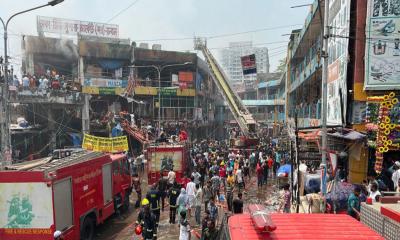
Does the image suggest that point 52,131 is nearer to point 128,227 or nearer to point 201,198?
point 128,227

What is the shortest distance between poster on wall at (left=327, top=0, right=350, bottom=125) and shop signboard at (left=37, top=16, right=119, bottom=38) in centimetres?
3542

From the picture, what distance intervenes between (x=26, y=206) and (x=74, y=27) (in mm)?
41607

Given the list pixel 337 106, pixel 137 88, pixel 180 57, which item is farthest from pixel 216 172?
pixel 180 57

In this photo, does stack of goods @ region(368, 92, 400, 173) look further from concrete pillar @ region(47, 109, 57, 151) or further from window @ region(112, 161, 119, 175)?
concrete pillar @ region(47, 109, 57, 151)

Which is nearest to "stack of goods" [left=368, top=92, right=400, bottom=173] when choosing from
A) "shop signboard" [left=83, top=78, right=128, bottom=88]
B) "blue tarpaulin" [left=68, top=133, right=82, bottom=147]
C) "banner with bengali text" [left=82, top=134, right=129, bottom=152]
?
"banner with bengali text" [left=82, top=134, right=129, bottom=152]

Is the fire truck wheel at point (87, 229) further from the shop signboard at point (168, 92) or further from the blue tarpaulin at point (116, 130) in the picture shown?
the shop signboard at point (168, 92)

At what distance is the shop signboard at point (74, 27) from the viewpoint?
4700cm

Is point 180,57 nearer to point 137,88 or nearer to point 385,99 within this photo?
point 137,88

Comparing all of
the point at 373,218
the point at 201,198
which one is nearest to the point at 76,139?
the point at 201,198

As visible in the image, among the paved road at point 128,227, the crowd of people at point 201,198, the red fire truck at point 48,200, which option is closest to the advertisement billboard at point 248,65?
the crowd of people at point 201,198

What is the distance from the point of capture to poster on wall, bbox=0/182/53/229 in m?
9.98

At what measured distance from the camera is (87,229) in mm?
12320

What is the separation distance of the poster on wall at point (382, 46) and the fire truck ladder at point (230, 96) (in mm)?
18893

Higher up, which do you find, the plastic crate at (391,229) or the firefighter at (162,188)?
the plastic crate at (391,229)
